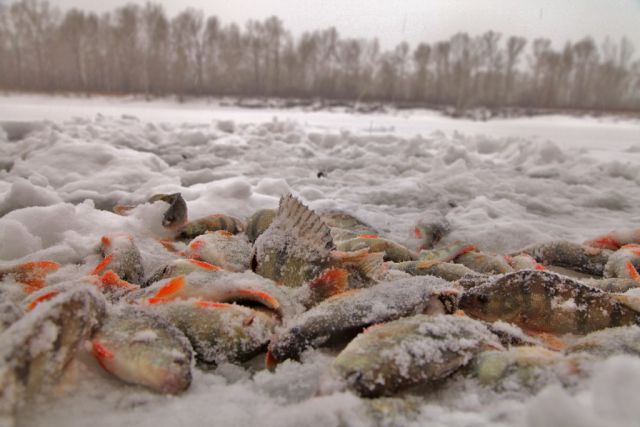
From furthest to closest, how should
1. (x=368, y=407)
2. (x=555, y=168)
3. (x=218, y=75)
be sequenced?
(x=218, y=75), (x=555, y=168), (x=368, y=407)

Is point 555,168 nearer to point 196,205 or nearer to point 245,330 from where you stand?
point 196,205

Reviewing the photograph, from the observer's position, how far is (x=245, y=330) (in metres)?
1.07

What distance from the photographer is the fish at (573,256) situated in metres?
2.13

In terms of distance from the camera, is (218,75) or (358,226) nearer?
(358,226)

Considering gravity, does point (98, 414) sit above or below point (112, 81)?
below

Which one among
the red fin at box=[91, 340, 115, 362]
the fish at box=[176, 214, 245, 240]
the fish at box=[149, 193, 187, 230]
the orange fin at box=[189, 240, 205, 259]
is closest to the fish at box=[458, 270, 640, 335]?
the red fin at box=[91, 340, 115, 362]

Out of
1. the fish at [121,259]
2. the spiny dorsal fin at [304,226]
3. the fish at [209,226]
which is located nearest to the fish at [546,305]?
the spiny dorsal fin at [304,226]

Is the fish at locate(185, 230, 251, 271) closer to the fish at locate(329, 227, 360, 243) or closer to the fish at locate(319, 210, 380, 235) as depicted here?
the fish at locate(329, 227, 360, 243)

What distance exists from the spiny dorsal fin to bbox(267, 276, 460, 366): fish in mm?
354

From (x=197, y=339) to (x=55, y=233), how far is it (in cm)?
129

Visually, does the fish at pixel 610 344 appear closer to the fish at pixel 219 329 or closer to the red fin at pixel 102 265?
the fish at pixel 219 329

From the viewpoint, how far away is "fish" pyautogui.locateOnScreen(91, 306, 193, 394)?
86 cm

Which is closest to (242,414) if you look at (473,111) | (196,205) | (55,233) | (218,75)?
(55,233)

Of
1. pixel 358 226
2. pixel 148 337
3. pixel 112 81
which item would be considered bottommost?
pixel 358 226
